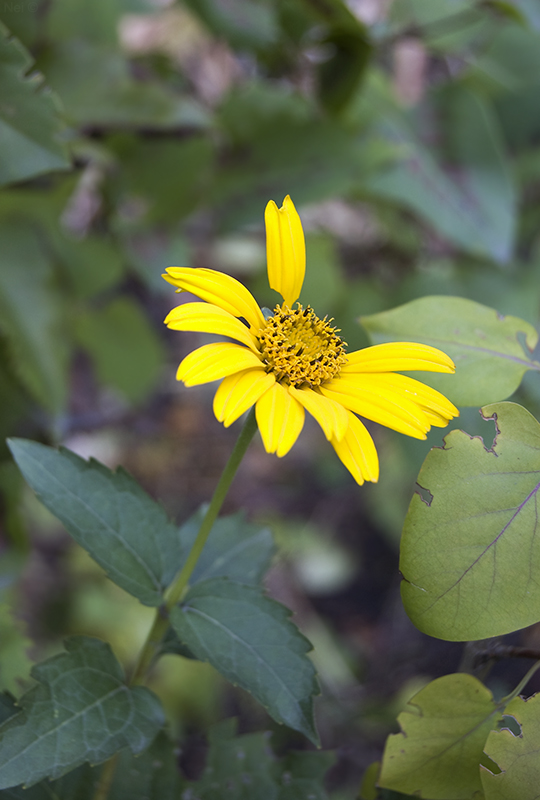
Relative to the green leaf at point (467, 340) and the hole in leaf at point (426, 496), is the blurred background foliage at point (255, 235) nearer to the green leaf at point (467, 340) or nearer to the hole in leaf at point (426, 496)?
the green leaf at point (467, 340)

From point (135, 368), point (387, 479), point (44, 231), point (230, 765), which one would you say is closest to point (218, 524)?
point (230, 765)

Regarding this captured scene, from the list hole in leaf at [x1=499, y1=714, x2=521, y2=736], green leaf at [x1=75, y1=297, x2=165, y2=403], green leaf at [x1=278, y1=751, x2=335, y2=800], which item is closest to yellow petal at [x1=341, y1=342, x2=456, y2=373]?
hole in leaf at [x1=499, y1=714, x2=521, y2=736]

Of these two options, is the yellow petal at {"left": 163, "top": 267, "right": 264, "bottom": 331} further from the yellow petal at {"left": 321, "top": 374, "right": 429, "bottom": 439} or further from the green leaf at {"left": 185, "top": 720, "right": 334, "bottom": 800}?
the green leaf at {"left": 185, "top": 720, "right": 334, "bottom": 800}

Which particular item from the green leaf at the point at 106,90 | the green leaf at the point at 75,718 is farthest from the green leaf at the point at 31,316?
the green leaf at the point at 75,718

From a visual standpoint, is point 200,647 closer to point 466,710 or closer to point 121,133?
point 466,710

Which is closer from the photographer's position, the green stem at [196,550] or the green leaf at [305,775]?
the green stem at [196,550]

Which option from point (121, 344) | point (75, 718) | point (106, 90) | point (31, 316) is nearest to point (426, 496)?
point (75, 718)

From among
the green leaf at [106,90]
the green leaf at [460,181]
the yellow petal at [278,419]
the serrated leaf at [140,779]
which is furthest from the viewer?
the green leaf at [460,181]

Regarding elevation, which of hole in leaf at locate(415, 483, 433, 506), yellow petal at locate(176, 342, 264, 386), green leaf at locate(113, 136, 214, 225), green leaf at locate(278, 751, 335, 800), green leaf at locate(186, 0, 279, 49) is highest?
green leaf at locate(186, 0, 279, 49)
